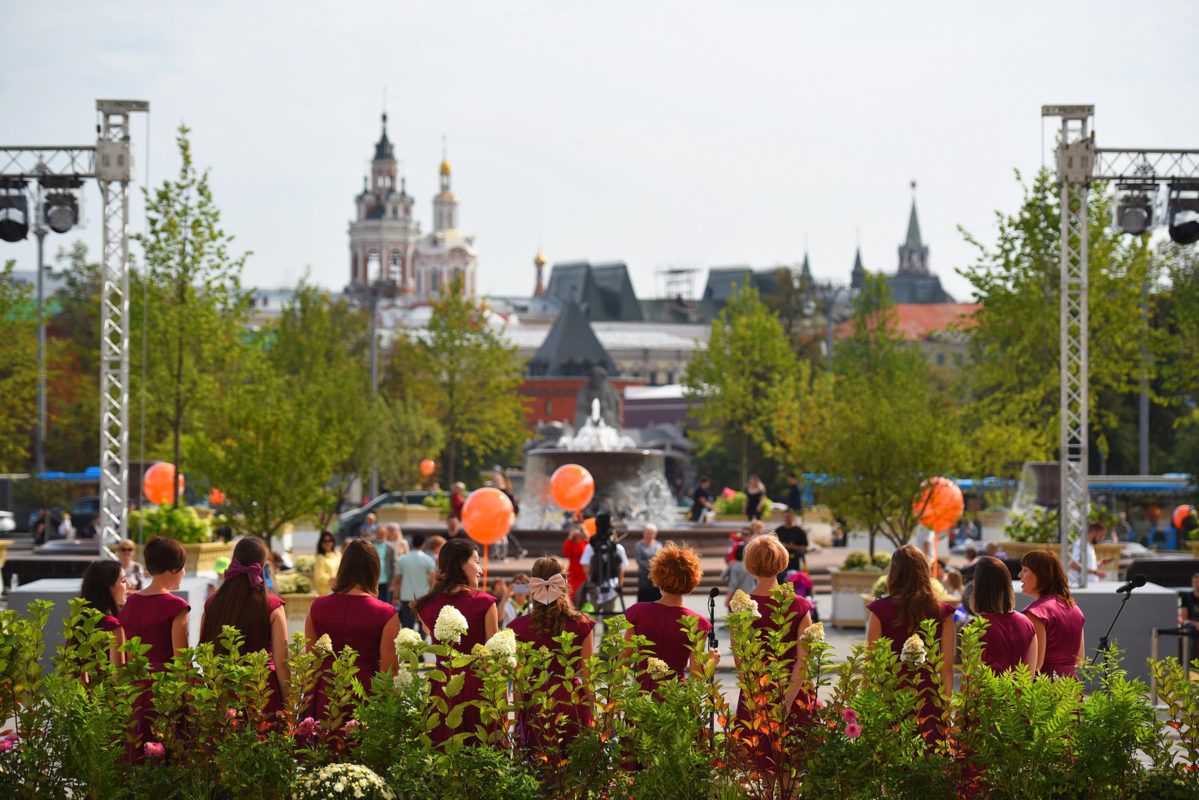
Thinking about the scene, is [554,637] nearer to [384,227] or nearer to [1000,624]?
[1000,624]

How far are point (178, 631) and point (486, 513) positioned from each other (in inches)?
312

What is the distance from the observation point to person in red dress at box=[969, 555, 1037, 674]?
6.88 meters

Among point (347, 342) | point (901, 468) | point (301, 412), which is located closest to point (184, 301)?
point (301, 412)

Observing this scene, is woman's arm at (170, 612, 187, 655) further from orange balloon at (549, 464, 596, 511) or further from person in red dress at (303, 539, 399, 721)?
orange balloon at (549, 464, 596, 511)

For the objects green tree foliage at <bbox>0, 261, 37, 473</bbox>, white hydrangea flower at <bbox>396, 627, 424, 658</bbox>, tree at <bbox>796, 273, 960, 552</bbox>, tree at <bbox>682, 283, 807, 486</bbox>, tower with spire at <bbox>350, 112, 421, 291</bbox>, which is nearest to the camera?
white hydrangea flower at <bbox>396, 627, 424, 658</bbox>

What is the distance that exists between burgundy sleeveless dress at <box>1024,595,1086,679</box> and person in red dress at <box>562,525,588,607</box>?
310 inches

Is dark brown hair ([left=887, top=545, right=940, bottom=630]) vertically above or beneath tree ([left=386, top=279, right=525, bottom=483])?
beneath

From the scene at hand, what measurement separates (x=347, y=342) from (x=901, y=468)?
56829 millimetres

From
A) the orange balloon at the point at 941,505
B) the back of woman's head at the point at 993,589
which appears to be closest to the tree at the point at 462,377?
the orange balloon at the point at 941,505

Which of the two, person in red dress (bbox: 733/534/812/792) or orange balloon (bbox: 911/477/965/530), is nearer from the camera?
person in red dress (bbox: 733/534/812/792)

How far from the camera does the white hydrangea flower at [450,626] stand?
20.8 ft

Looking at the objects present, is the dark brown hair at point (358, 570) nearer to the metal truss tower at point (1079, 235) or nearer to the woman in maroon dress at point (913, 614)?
the woman in maroon dress at point (913, 614)

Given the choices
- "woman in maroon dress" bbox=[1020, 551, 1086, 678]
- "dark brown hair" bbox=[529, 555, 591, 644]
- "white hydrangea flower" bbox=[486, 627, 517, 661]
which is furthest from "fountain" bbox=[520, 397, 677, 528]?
"white hydrangea flower" bbox=[486, 627, 517, 661]

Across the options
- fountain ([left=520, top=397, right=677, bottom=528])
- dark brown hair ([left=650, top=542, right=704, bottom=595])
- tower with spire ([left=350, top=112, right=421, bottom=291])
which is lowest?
fountain ([left=520, top=397, right=677, bottom=528])
